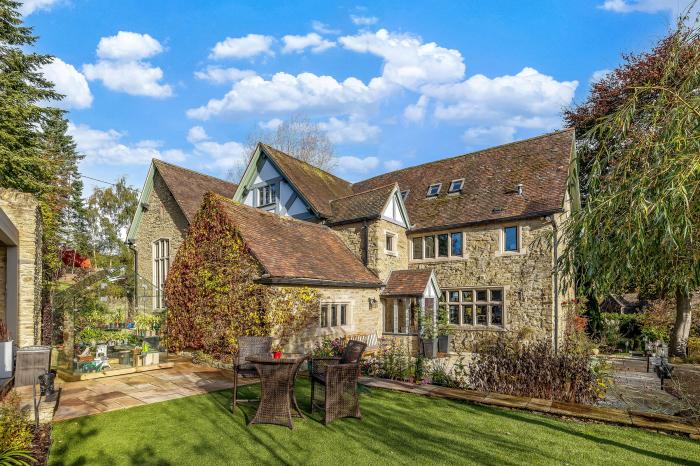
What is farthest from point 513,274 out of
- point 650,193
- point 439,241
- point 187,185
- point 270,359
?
point 187,185

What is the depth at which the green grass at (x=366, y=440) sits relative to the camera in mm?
4840

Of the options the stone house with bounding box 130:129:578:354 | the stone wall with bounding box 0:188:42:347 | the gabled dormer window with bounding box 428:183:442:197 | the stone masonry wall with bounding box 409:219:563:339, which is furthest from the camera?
the gabled dormer window with bounding box 428:183:442:197

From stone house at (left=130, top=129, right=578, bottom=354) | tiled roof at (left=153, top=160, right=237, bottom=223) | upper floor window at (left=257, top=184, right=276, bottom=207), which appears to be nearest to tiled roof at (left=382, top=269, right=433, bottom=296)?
stone house at (left=130, top=129, right=578, bottom=354)

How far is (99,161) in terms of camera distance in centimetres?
2803

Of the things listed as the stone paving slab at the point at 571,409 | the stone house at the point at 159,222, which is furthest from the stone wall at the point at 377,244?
the stone paving slab at the point at 571,409

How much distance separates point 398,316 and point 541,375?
8.79 metres

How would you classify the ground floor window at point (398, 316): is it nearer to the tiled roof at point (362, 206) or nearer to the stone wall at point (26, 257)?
the tiled roof at point (362, 206)

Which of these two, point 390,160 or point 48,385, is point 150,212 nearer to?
point 48,385

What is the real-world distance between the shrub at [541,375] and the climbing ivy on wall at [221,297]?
5359 mm

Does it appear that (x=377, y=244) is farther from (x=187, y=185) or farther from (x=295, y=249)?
(x=187, y=185)

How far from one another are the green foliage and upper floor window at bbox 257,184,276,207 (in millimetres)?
14060

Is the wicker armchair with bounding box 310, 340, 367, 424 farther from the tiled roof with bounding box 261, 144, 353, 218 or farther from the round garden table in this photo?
the tiled roof with bounding box 261, 144, 353, 218

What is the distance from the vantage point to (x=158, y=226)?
59.1 ft

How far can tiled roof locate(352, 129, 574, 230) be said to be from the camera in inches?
588
